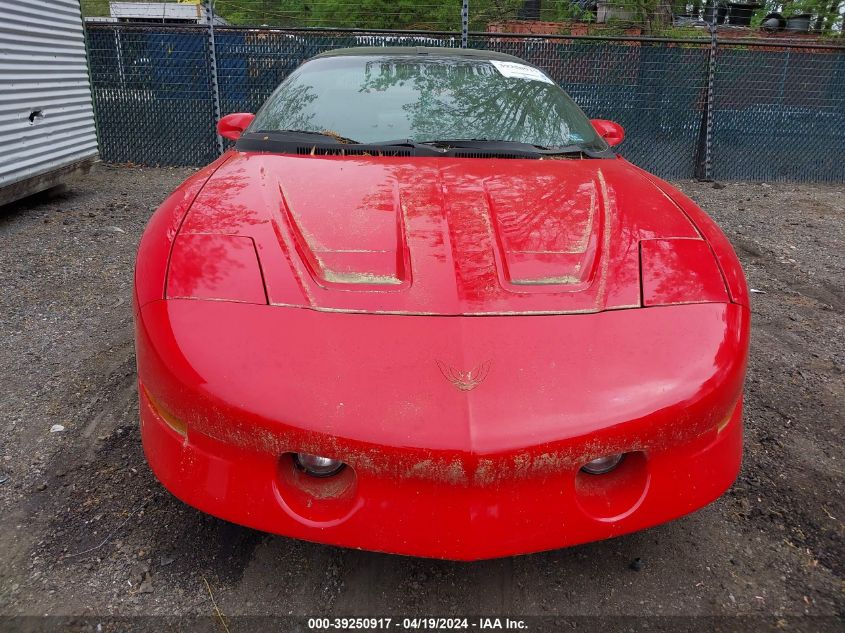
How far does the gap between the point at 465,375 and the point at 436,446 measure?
18 centimetres

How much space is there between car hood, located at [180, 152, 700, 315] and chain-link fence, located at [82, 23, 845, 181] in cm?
609

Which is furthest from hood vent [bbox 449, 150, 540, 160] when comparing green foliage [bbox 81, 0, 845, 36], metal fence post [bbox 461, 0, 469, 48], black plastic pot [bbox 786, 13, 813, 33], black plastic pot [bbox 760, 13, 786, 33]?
black plastic pot [bbox 786, 13, 813, 33]

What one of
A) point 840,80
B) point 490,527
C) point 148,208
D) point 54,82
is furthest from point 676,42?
point 490,527

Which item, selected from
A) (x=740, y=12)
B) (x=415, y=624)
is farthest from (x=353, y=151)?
(x=740, y=12)

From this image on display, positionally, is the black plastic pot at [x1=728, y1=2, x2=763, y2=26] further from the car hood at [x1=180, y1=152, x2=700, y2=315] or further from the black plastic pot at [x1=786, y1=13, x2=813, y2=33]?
the car hood at [x1=180, y1=152, x2=700, y2=315]

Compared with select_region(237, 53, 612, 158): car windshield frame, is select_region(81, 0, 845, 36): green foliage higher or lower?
higher

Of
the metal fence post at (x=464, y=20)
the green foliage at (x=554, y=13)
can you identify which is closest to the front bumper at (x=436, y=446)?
the metal fence post at (x=464, y=20)

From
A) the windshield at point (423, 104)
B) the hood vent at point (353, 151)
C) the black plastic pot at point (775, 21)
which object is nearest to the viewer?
the hood vent at point (353, 151)

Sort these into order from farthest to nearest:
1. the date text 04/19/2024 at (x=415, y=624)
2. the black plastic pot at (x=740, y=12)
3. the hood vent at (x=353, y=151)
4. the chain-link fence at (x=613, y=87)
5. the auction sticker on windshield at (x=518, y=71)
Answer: the black plastic pot at (x=740, y=12) < the chain-link fence at (x=613, y=87) < the auction sticker on windshield at (x=518, y=71) < the hood vent at (x=353, y=151) < the date text 04/19/2024 at (x=415, y=624)

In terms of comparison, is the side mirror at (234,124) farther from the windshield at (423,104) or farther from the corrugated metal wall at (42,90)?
the corrugated metal wall at (42,90)

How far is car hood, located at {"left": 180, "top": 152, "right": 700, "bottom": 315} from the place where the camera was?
5.54 ft

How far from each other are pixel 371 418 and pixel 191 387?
454 mm

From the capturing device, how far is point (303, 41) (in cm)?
784

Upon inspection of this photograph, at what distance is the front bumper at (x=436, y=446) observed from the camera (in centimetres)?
141
